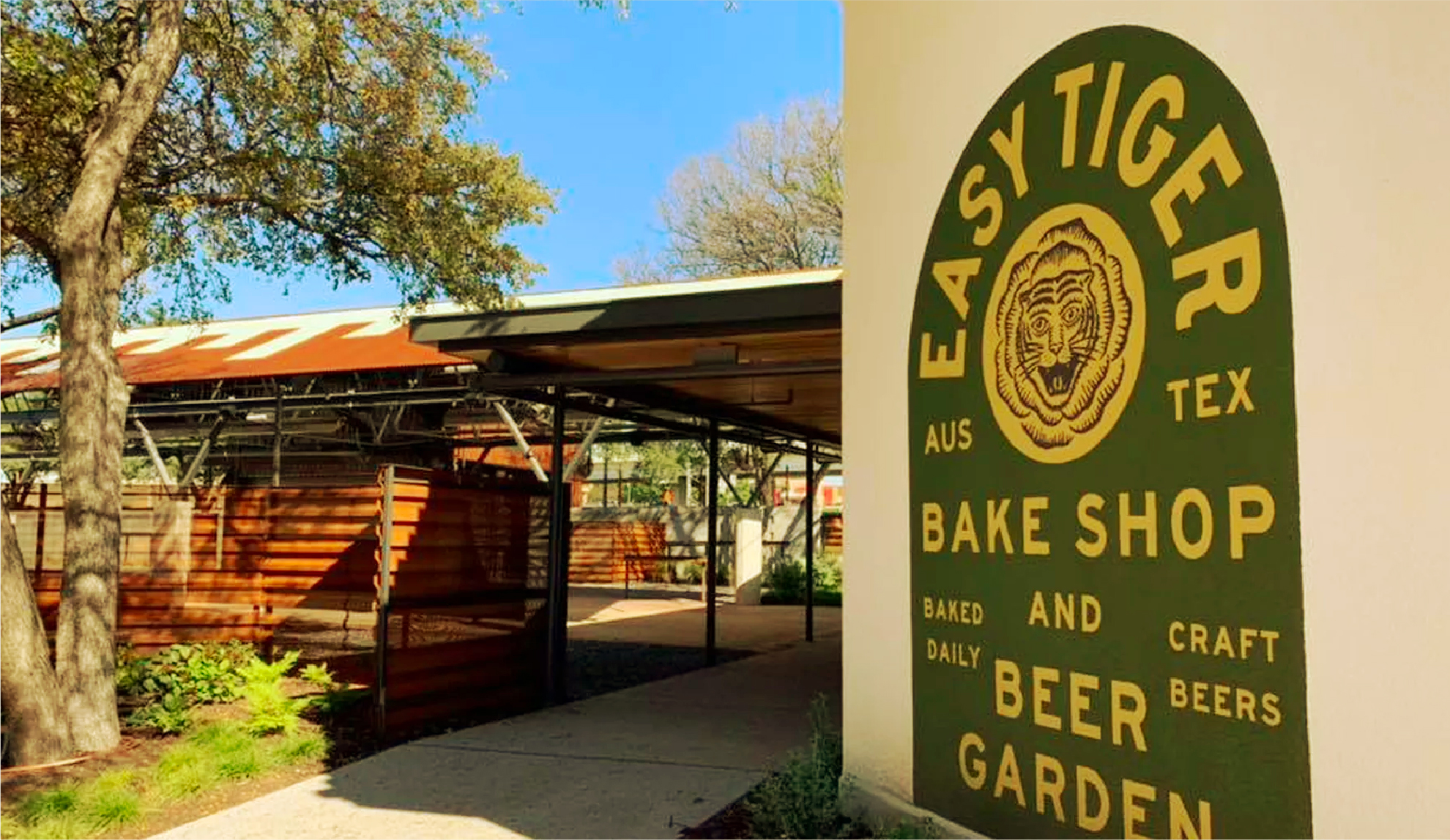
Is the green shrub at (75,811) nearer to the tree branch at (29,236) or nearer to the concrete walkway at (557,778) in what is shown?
the concrete walkway at (557,778)

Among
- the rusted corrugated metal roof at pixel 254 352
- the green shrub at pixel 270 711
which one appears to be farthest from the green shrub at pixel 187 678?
the rusted corrugated metal roof at pixel 254 352

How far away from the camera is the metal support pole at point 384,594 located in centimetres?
812

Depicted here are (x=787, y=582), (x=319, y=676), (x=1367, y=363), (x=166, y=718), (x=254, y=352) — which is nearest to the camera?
(x=1367, y=363)

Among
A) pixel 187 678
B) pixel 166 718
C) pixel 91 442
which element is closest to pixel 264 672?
pixel 166 718

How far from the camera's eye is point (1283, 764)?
12.1ft

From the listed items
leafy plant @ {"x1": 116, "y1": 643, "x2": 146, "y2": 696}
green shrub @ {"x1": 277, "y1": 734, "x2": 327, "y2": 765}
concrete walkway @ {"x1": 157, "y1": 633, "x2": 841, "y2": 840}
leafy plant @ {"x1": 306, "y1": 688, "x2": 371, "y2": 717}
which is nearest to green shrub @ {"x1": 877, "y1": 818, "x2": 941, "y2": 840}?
concrete walkway @ {"x1": 157, "y1": 633, "x2": 841, "y2": 840}

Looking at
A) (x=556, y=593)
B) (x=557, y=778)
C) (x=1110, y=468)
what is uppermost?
(x=1110, y=468)

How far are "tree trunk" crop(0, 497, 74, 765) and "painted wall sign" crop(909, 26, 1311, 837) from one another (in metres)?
5.84

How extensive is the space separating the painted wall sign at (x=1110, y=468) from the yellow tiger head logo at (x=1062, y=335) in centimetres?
1

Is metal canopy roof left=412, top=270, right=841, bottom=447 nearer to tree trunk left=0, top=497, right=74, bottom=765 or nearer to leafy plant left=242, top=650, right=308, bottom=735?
leafy plant left=242, top=650, right=308, bottom=735

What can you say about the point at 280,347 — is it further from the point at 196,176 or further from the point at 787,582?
the point at 787,582

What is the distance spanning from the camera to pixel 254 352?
20.3 metres

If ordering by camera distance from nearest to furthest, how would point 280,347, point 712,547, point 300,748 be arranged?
1. point 300,748
2. point 712,547
3. point 280,347

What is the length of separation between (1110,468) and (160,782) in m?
5.86
